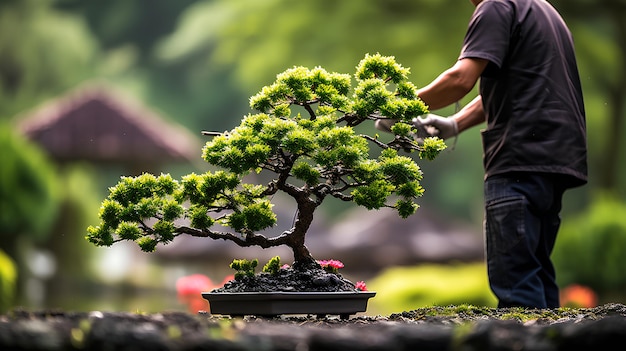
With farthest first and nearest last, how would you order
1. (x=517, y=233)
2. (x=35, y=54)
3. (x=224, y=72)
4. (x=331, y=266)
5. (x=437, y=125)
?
(x=224, y=72)
(x=35, y=54)
(x=437, y=125)
(x=517, y=233)
(x=331, y=266)

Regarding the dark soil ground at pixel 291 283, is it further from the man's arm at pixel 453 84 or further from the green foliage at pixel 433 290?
the green foliage at pixel 433 290

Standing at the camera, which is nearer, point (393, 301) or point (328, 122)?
point (328, 122)

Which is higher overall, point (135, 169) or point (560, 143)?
point (135, 169)

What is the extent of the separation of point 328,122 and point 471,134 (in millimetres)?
14050

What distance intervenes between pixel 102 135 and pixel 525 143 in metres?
11.1

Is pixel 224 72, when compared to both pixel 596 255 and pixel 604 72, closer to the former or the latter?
pixel 604 72

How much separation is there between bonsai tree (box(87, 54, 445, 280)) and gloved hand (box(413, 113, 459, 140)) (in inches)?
19.0

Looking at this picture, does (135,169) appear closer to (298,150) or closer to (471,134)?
(471,134)

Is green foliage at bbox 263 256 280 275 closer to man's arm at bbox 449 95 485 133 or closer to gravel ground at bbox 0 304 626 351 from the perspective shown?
gravel ground at bbox 0 304 626 351

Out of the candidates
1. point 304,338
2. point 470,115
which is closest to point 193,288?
point 470,115

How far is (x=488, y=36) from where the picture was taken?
2.18 metres

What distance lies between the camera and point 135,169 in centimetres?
1274

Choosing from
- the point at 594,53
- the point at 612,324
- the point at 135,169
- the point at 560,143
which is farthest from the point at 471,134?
the point at 612,324

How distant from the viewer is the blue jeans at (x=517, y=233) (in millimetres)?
2273
